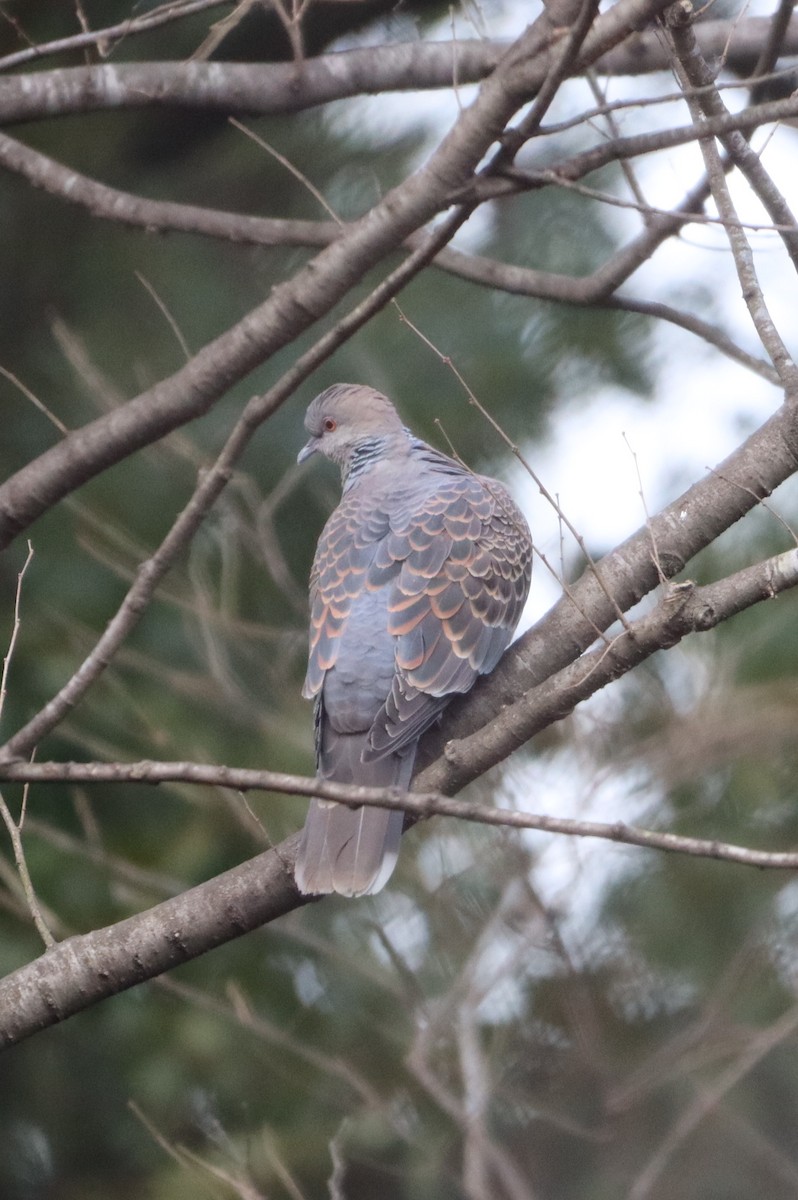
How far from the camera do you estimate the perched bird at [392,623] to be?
281 centimetres

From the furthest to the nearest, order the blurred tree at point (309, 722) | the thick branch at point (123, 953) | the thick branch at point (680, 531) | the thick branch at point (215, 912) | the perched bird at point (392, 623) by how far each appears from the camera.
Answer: the blurred tree at point (309, 722)
the perched bird at point (392, 623)
the thick branch at point (680, 531)
the thick branch at point (123, 953)
the thick branch at point (215, 912)

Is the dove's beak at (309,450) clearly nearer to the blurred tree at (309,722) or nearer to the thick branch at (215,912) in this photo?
the blurred tree at (309,722)

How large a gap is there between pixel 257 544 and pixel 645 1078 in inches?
75.3

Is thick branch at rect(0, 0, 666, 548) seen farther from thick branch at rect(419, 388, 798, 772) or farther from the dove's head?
the dove's head

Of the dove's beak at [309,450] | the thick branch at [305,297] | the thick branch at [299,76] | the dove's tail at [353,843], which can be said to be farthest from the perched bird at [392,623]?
the thick branch at [299,76]

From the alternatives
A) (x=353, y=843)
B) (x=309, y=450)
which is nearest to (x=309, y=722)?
(x=309, y=450)

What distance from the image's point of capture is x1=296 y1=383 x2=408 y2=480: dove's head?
392 centimetres

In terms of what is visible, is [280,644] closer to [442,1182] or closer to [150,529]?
[150,529]

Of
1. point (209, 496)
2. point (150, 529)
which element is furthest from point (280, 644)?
point (209, 496)

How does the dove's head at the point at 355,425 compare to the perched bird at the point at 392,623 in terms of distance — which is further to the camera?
the dove's head at the point at 355,425

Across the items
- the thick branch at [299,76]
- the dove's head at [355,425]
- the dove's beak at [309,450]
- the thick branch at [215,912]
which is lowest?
the thick branch at [215,912]

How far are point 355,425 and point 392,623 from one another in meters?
0.92

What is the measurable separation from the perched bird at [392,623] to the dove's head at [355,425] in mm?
85

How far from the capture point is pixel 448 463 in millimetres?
3807
